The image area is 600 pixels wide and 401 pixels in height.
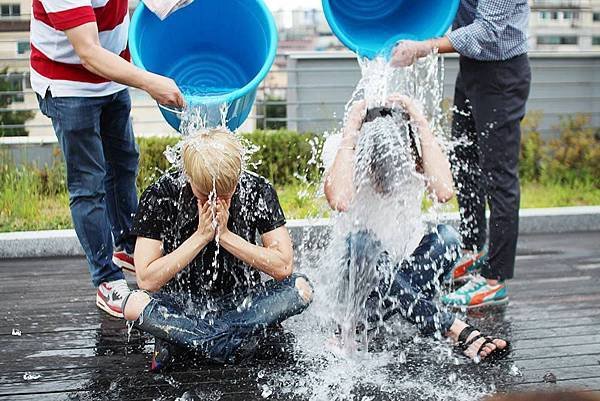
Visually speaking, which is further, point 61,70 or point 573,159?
point 573,159

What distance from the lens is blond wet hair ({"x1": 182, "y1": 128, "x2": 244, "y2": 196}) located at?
109 inches

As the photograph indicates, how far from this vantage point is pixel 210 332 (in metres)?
3.03

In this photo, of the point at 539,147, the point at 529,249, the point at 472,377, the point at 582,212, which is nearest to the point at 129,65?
the point at 472,377

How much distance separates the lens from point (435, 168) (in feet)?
10.2

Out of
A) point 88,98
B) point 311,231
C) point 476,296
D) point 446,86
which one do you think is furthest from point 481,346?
point 446,86

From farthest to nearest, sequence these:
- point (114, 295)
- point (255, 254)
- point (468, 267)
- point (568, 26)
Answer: point (568, 26) < point (468, 267) < point (114, 295) < point (255, 254)

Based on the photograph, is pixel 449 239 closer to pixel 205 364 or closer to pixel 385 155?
pixel 385 155

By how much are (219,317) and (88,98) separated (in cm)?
104

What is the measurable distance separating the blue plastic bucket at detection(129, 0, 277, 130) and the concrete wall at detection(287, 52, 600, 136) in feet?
9.89

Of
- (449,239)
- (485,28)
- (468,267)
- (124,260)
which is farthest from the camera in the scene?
(468,267)

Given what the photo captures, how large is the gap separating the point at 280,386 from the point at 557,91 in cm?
518

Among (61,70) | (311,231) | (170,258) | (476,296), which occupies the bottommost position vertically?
(311,231)

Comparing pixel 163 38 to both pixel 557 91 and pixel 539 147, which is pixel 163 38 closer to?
pixel 539 147

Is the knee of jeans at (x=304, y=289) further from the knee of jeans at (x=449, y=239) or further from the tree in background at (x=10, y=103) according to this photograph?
the tree in background at (x=10, y=103)
